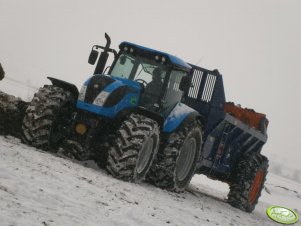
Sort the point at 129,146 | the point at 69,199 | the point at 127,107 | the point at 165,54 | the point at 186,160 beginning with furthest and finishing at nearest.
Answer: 1. the point at 186,160
2. the point at 165,54
3. the point at 127,107
4. the point at 129,146
5. the point at 69,199

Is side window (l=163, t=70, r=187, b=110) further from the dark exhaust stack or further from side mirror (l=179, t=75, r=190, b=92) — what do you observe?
the dark exhaust stack

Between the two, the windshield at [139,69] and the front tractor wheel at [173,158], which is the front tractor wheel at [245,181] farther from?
the windshield at [139,69]

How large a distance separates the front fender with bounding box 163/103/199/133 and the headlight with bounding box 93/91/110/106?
1.34 meters

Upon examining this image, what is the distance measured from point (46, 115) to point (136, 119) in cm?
168

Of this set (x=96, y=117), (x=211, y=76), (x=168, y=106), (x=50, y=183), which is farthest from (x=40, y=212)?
(x=211, y=76)

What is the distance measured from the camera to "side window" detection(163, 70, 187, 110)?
9461 mm

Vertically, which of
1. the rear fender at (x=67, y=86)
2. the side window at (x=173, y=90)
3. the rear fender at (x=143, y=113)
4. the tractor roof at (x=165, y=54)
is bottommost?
the rear fender at (x=143, y=113)

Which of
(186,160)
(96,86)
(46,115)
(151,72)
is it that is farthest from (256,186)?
(46,115)

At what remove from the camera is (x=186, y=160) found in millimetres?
10102

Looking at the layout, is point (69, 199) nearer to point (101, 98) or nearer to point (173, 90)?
point (101, 98)

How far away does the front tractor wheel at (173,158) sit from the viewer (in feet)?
29.6

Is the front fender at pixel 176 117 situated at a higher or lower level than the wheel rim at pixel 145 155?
higher

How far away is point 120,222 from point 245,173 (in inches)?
292

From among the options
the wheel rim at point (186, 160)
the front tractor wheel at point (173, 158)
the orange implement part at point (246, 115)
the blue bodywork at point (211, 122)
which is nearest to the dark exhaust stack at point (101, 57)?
the blue bodywork at point (211, 122)
